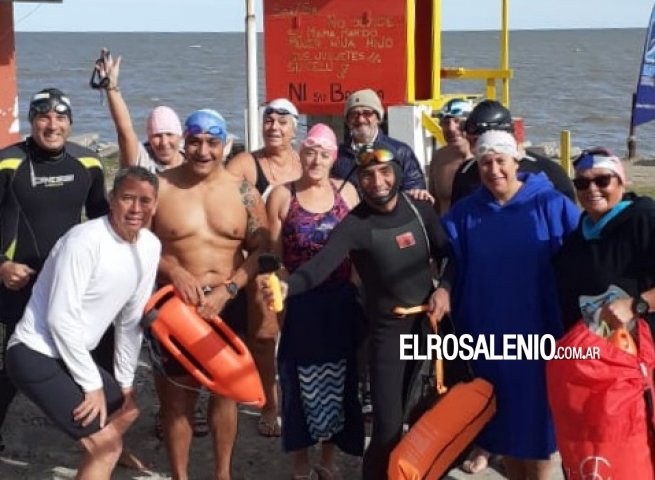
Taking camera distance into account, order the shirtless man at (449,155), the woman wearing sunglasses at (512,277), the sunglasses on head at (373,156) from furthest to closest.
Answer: the shirtless man at (449,155), the sunglasses on head at (373,156), the woman wearing sunglasses at (512,277)

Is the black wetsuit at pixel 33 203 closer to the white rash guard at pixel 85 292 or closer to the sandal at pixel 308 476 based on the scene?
the white rash guard at pixel 85 292

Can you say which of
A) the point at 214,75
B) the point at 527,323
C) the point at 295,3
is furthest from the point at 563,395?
the point at 214,75

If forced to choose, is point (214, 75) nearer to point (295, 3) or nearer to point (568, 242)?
point (295, 3)

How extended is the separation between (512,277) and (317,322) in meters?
1.07

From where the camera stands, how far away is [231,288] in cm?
476

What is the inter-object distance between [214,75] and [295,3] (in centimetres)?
5739

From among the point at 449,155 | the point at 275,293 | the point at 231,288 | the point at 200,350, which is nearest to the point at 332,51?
the point at 449,155

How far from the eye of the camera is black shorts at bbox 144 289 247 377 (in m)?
4.73

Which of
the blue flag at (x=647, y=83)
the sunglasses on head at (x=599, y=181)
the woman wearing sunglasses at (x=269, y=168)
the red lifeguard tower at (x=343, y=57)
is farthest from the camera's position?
the blue flag at (x=647, y=83)

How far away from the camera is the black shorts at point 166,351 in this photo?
4734 millimetres

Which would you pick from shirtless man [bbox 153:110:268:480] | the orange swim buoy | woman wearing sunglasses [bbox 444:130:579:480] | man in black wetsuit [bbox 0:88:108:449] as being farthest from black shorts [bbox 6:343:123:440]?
woman wearing sunglasses [bbox 444:130:579:480]

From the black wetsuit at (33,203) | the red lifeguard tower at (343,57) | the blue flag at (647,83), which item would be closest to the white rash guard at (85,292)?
the black wetsuit at (33,203)

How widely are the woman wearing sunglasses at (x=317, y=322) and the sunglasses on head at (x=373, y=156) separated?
39 centimetres

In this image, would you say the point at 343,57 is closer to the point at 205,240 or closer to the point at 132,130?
the point at 132,130
